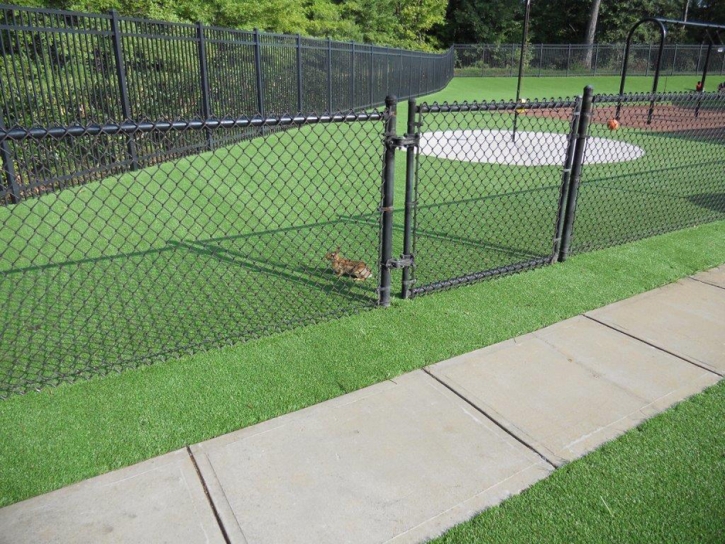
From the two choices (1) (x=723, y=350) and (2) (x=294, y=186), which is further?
(2) (x=294, y=186)

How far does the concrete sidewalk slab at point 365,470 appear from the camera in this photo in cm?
220

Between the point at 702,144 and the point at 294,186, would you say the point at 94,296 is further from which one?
the point at 702,144

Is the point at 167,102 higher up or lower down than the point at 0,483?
higher up

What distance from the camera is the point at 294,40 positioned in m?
12.7

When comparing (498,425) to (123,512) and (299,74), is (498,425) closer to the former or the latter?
(123,512)

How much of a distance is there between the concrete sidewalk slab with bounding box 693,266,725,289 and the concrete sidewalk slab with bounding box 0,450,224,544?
4.41m

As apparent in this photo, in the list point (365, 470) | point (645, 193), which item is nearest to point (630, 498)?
point (365, 470)

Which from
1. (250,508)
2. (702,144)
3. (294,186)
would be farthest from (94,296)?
(702,144)

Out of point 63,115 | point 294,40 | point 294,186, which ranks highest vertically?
point 294,40

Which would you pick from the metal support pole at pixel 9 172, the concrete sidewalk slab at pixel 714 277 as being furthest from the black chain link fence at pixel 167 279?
the concrete sidewalk slab at pixel 714 277

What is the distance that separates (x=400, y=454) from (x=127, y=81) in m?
7.70

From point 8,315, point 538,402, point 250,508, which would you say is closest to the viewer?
point 250,508

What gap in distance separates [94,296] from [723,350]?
443cm

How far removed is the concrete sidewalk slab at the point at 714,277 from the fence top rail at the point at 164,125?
10.6 feet
